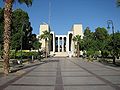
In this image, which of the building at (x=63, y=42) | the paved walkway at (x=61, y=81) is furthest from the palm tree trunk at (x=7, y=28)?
the building at (x=63, y=42)

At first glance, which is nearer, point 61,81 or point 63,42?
point 61,81

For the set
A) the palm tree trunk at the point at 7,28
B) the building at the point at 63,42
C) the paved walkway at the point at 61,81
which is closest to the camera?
the paved walkway at the point at 61,81

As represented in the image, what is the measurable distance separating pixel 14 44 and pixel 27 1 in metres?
49.4

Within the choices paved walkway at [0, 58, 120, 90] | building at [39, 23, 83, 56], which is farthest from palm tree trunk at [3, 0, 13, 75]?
building at [39, 23, 83, 56]

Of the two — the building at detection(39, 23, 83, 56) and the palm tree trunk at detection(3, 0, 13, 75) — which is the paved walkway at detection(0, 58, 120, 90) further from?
the building at detection(39, 23, 83, 56)

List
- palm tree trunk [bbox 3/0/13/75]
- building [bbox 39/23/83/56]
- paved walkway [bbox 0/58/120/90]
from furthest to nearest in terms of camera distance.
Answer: building [bbox 39/23/83/56], palm tree trunk [bbox 3/0/13/75], paved walkway [bbox 0/58/120/90]

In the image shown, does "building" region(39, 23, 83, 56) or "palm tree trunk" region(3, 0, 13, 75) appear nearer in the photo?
"palm tree trunk" region(3, 0, 13, 75)

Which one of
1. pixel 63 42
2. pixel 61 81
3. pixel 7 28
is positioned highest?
pixel 63 42

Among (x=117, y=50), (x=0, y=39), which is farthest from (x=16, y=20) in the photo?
(x=117, y=50)

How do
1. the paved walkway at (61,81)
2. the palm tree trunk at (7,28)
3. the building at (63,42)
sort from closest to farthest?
the paved walkway at (61,81), the palm tree trunk at (7,28), the building at (63,42)

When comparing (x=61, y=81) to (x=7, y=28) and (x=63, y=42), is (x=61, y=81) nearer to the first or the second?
(x=7, y=28)

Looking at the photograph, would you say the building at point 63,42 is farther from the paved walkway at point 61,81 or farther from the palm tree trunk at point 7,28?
the paved walkway at point 61,81

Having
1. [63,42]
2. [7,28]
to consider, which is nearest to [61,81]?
[7,28]

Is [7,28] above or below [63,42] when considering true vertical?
below
